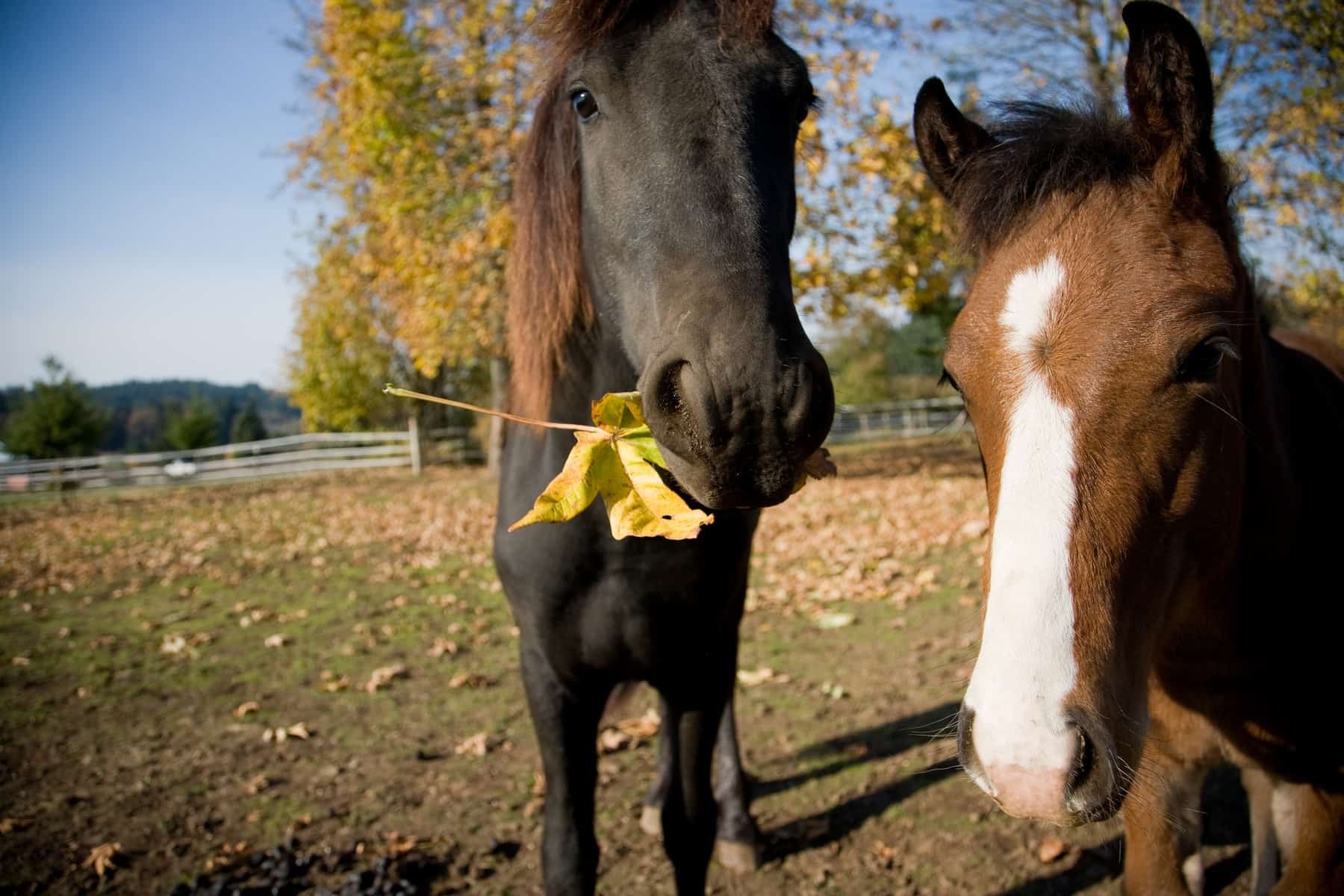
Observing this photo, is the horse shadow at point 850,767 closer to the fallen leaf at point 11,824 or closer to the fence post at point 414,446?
the fallen leaf at point 11,824

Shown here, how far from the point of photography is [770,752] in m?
4.52

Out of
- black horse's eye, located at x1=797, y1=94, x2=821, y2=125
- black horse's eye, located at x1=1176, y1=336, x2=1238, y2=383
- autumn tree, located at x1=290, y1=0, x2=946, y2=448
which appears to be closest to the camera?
black horse's eye, located at x1=1176, y1=336, x2=1238, y2=383

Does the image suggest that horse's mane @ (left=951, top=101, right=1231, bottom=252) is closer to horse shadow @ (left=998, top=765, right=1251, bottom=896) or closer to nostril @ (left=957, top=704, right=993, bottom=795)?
nostril @ (left=957, top=704, right=993, bottom=795)

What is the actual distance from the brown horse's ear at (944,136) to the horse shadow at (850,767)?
2.25 m

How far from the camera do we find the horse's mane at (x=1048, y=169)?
1.77m

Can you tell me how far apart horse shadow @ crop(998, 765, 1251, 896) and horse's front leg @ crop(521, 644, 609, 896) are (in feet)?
6.03

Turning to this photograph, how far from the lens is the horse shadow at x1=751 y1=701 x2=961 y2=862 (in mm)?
3713

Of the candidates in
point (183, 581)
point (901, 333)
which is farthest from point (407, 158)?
point (901, 333)

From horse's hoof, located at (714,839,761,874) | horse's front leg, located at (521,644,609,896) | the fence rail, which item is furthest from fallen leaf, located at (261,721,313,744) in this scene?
the fence rail

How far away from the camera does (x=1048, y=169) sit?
1807 millimetres

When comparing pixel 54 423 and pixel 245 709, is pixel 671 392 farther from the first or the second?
pixel 54 423

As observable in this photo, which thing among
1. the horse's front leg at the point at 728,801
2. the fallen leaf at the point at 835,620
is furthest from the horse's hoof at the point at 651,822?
the fallen leaf at the point at 835,620

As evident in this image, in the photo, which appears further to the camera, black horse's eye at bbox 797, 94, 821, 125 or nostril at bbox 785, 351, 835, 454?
black horse's eye at bbox 797, 94, 821, 125

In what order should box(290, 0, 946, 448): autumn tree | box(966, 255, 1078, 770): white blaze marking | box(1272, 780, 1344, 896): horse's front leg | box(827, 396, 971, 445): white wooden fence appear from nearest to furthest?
box(966, 255, 1078, 770): white blaze marking → box(1272, 780, 1344, 896): horse's front leg → box(290, 0, 946, 448): autumn tree → box(827, 396, 971, 445): white wooden fence
